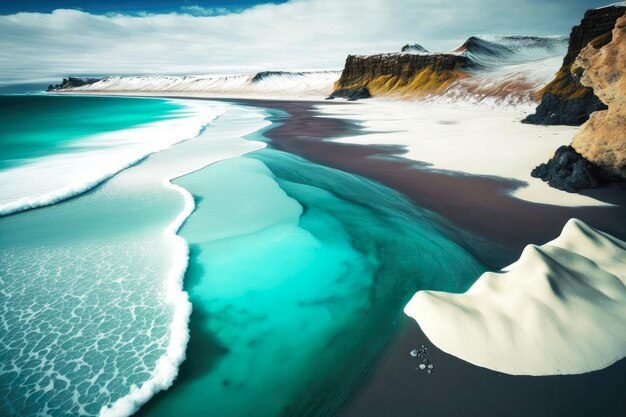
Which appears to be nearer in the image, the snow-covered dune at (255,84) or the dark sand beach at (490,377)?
the dark sand beach at (490,377)

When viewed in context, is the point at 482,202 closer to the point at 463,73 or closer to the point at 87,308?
the point at 87,308

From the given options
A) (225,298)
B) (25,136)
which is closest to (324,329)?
(225,298)

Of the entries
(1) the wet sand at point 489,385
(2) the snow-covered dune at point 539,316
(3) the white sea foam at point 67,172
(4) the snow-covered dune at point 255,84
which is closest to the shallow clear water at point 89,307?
(3) the white sea foam at point 67,172

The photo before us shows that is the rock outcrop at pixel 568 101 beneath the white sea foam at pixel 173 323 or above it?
above

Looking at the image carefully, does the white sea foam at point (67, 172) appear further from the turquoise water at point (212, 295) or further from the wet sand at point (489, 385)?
the wet sand at point (489, 385)

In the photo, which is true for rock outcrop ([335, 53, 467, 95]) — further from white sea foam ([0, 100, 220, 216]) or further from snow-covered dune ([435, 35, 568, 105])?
white sea foam ([0, 100, 220, 216])
